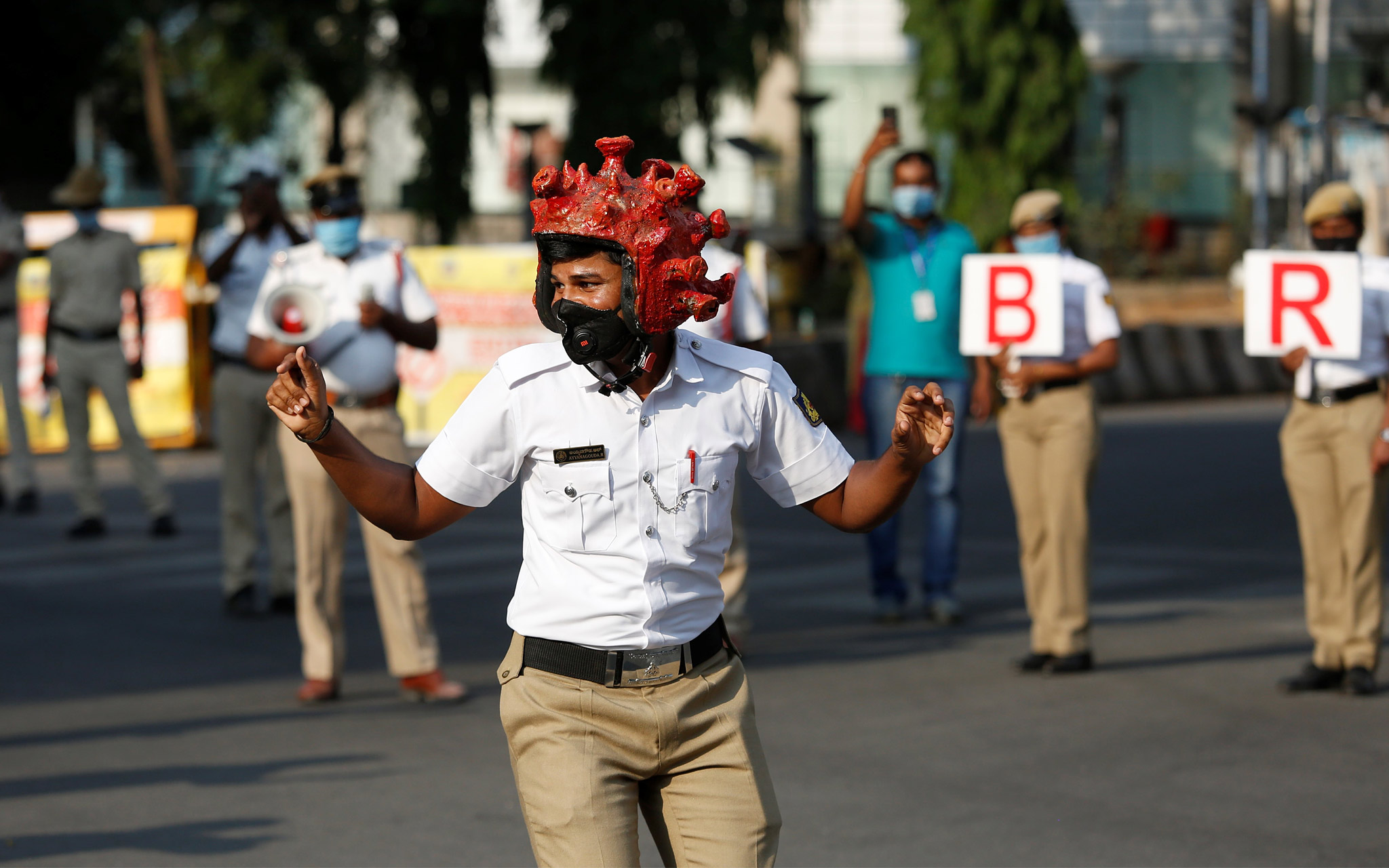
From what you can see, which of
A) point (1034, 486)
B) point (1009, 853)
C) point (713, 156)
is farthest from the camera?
point (713, 156)

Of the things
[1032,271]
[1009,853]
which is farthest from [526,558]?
[1032,271]

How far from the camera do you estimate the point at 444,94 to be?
26.1m

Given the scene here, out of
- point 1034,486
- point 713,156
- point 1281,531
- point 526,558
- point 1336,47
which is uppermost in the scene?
point 1336,47

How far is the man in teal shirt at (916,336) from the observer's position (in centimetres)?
916

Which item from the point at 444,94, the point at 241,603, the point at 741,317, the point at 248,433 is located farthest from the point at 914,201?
the point at 444,94

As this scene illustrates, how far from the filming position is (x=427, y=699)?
7586 mm

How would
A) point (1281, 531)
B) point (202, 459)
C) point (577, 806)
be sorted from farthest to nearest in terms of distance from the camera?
point (202, 459), point (1281, 531), point (577, 806)

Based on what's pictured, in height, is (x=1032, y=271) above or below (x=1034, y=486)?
above

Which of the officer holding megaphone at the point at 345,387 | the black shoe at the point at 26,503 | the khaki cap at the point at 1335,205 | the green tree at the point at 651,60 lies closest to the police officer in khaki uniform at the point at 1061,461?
the khaki cap at the point at 1335,205

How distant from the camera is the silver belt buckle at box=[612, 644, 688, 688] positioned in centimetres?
351

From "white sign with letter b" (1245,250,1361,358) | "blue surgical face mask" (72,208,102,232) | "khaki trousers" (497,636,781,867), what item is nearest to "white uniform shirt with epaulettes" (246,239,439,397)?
"white sign with letter b" (1245,250,1361,358)

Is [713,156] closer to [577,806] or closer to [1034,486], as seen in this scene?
[1034,486]

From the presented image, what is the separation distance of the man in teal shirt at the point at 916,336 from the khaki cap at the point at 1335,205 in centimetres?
188

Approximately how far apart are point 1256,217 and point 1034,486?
24.8 metres
